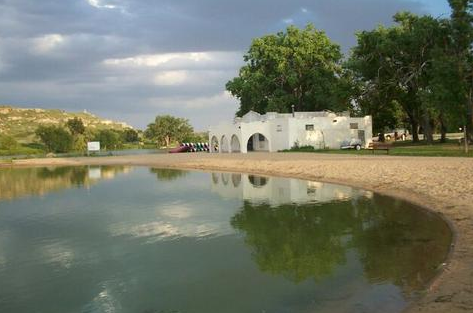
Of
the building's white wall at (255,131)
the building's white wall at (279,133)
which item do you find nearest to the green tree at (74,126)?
the building's white wall at (255,131)

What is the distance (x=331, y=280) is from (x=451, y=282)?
2268 mm

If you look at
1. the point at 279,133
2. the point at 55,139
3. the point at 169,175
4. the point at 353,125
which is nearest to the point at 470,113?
the point at 353,125

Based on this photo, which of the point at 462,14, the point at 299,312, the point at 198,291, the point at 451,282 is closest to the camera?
the point at 299,312

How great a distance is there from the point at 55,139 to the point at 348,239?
107 meters

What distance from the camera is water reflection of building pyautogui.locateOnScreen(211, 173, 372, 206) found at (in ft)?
69.8

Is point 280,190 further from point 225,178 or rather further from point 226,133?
point 226,133

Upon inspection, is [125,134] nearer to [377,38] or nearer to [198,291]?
[377,38]

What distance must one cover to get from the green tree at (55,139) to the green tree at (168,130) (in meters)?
28.2

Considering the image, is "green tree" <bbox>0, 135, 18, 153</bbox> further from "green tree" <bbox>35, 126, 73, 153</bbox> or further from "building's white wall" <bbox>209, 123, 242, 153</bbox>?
"building's white wall" <bbox>209, 123, 242, 153</bbox>

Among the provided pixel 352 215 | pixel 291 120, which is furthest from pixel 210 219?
pixel 291 120

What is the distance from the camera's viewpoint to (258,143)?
61219 millimetres

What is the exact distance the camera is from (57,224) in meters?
17.3

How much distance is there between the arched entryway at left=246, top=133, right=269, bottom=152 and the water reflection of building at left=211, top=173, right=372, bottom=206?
27.0 m

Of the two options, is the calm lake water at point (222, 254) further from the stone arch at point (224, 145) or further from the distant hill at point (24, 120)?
the distant hill at point (24, 120)
